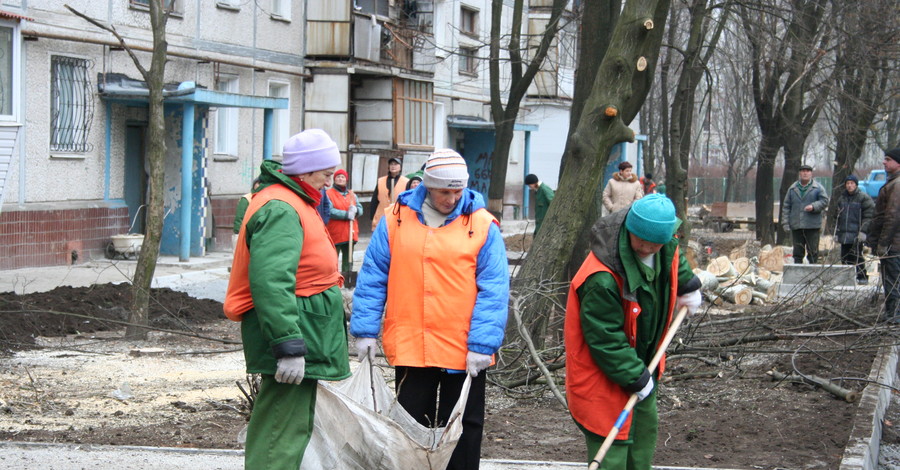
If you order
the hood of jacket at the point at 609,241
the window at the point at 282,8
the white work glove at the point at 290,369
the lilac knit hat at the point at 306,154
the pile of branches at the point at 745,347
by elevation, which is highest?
the window at the point at 282,8

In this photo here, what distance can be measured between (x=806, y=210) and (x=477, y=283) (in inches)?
476

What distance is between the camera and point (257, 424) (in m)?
4.28

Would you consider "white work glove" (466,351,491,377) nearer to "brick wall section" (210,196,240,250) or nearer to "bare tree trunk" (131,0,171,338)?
"bare tree trunk" (131,0,171,338)

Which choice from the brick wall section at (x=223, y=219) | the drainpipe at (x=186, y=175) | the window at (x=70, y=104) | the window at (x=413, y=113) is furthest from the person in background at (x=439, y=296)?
the window at (x=413, y=113)

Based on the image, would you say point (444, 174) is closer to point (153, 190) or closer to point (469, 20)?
point (153, 190)

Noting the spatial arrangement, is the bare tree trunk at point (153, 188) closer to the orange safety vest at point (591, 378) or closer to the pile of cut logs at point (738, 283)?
the orange safety vest at point (591, 378)

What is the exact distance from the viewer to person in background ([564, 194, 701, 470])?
4242 mm

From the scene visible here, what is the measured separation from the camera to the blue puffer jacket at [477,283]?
15.3ft

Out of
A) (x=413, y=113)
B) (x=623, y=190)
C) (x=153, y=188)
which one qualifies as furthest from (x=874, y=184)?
(x=153, y=188)

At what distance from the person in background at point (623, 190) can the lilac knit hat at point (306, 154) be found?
38.4 feet

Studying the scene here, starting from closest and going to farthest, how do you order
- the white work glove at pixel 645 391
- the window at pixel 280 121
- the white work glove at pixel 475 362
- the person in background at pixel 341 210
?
the white work glove at pixel 645 391
the white work glove at pixel 475 362
the person in background at pixel 341 210
the window at pixel 280 121

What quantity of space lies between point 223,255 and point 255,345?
48.8 ft

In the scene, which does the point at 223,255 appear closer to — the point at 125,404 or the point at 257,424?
the point at 125,404

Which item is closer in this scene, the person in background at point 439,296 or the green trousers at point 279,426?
the green trousers at point 279,426
